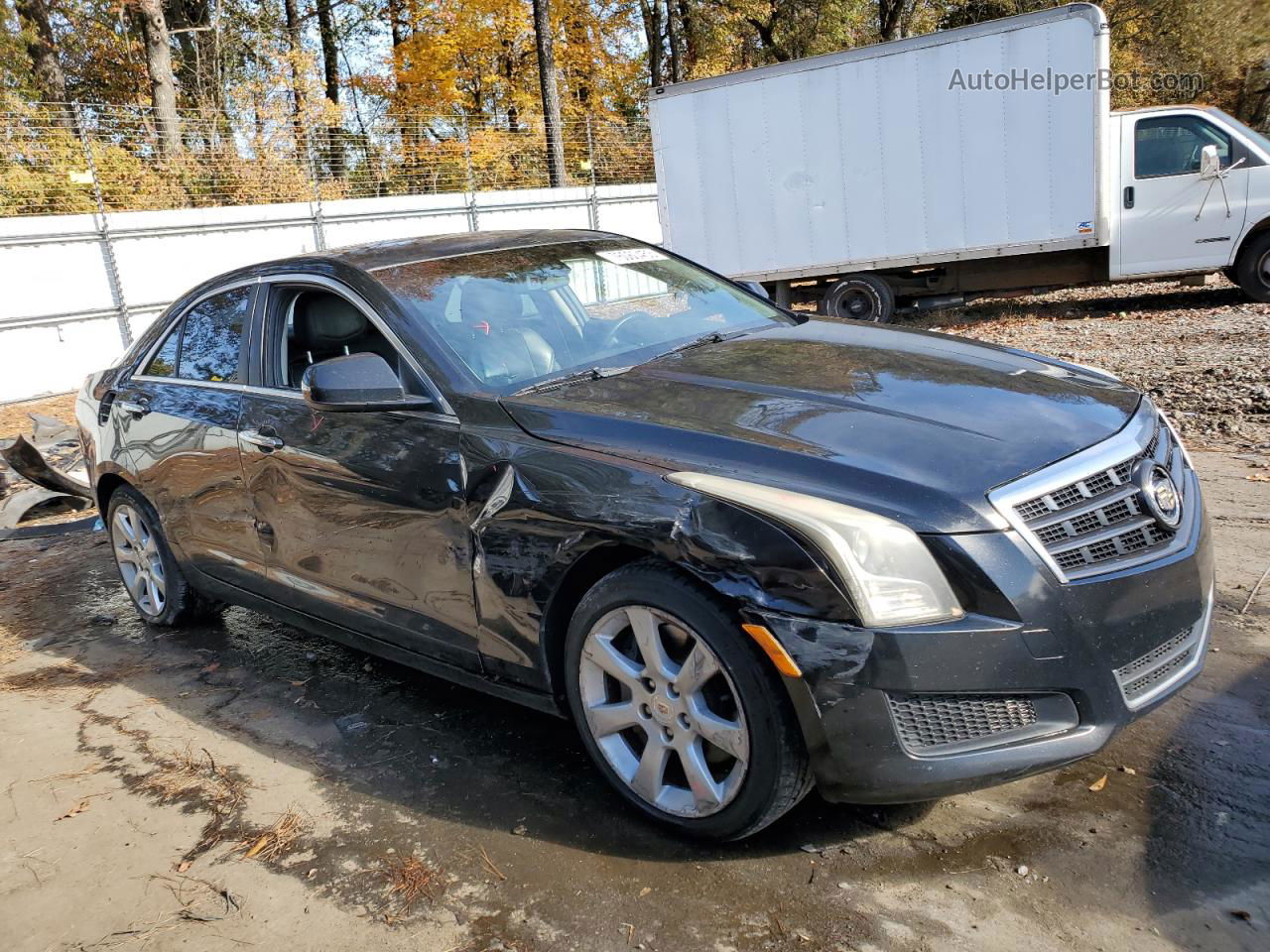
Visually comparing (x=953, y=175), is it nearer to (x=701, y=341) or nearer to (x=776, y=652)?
(x=701, y=341)

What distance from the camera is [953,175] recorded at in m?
12.7

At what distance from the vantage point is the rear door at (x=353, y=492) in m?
3.39

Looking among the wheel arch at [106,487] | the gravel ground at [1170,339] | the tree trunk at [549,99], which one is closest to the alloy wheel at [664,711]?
the wheel arch at [106,487]

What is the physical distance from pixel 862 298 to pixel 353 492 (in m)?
11.3

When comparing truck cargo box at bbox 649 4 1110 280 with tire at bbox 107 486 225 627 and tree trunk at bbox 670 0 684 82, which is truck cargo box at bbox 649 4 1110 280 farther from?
tree trunk at bbox 670 0 684 82

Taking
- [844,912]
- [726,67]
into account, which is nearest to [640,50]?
[726,67]

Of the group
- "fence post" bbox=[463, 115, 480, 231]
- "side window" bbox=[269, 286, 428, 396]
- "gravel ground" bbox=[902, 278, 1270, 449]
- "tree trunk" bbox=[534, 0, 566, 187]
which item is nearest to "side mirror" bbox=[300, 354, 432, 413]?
"side window" bbox=[269, 286, 428, 396]

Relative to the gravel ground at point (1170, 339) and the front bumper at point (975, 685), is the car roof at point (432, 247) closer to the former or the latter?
the front bumper at point (975, 685)

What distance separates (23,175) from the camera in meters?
16.0

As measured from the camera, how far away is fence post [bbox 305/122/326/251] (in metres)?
18.6

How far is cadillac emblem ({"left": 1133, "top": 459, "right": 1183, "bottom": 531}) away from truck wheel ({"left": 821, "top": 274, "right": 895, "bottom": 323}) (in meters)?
10.8

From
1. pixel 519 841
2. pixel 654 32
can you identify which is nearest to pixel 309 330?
pixel 519 841

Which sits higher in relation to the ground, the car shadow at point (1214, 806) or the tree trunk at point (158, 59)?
the tree trunk at point (158, 59)

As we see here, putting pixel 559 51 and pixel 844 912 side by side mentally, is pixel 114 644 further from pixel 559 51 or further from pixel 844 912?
pixel 559 51
